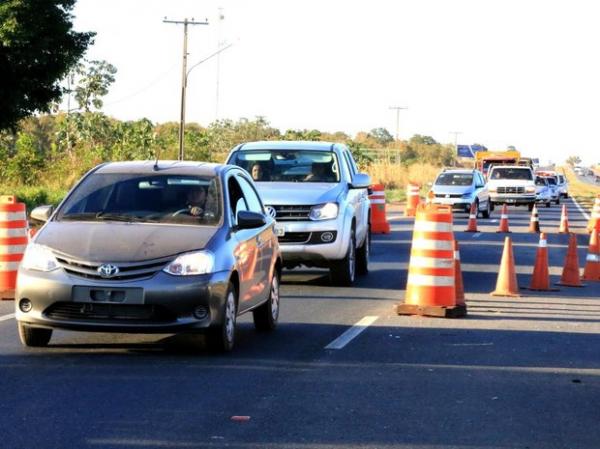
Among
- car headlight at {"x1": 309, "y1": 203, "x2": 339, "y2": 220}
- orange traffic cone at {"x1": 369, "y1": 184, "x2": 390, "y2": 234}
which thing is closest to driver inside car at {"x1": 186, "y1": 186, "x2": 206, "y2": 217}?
car headlight at {"x1": 309, "y1": 203, "x2": 339, "y2": 220}

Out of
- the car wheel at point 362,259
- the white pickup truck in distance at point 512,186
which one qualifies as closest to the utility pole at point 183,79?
the white pickup truck in distance at point 512,186

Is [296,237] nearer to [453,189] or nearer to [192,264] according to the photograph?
[192,264]

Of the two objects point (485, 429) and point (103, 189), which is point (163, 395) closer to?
point (485, 429)

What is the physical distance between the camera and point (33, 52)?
3309 cm

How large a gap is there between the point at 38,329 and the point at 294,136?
64641 mm

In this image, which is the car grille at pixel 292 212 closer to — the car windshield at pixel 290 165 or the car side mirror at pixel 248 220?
the car windshield at pixel 290 165

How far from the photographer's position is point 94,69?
3324 inches

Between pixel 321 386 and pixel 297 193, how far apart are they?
7.65 m

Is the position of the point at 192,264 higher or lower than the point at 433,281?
higher

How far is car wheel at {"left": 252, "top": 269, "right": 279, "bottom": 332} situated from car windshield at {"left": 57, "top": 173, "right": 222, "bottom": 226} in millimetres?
1344

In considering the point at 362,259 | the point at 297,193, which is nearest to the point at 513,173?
the point at 362,259

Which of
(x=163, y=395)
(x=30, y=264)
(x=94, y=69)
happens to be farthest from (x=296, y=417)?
(x=94, y=69)

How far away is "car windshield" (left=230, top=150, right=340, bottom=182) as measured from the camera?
54.3 feet

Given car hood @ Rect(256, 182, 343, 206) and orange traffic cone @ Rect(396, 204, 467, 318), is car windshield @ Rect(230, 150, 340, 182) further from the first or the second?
orange traffic cone @ Rect(396, 204, 467, 318)
